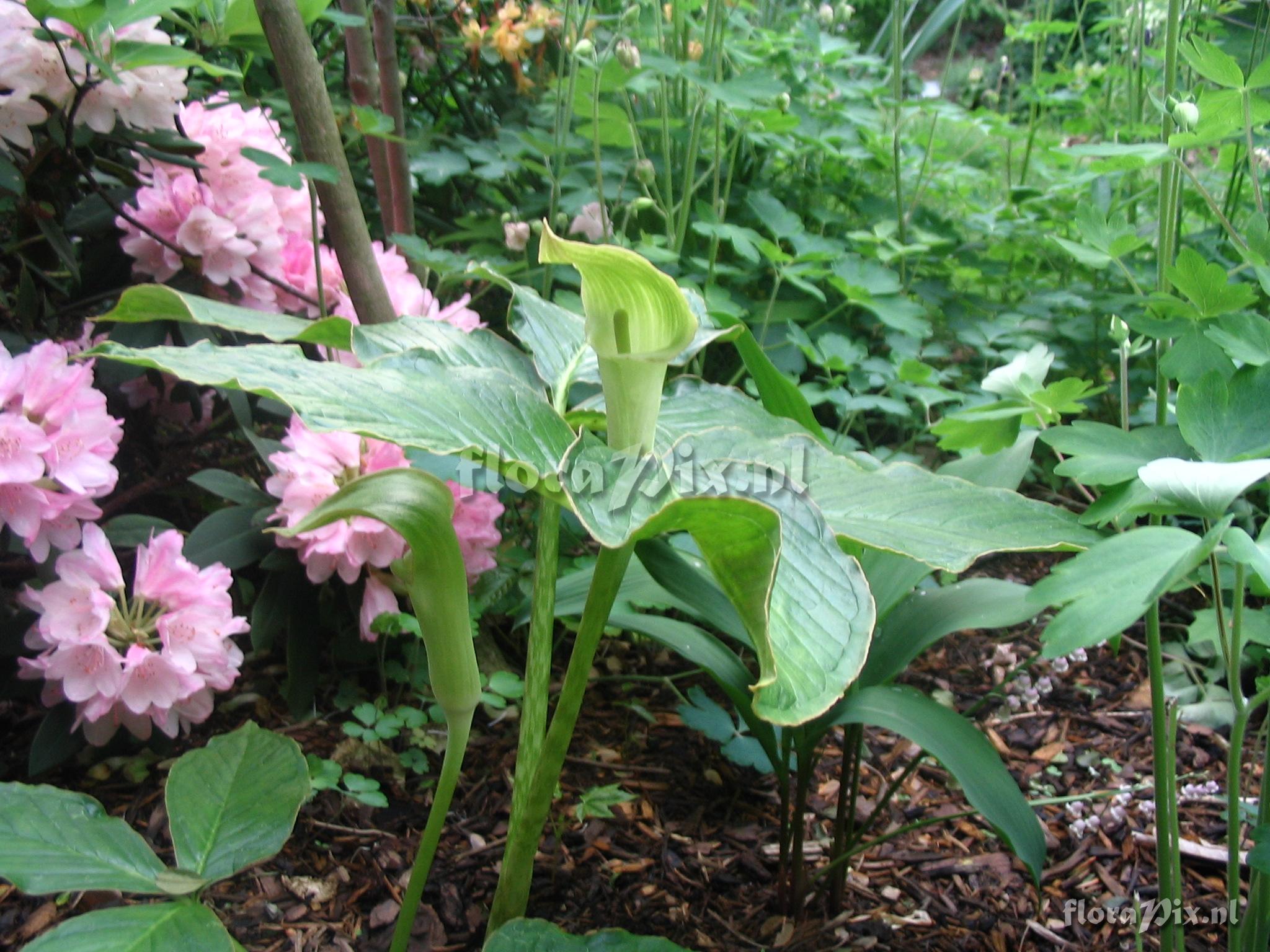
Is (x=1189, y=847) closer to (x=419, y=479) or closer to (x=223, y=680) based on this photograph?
(x=419, y=479)

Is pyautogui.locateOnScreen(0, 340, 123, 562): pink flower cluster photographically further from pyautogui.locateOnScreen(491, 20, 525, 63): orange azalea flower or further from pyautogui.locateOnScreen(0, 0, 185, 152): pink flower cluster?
pyautogui.locateOnScreen(491, 20, 525, 63): orange azalea flower

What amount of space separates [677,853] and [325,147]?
852 millimetres

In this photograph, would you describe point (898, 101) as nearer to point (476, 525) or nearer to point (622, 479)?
point (476, 525)

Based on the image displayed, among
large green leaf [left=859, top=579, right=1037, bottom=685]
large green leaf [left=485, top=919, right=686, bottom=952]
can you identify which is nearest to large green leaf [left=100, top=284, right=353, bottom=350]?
large green leaf [left=485, top=919, right=686, bottom=952]

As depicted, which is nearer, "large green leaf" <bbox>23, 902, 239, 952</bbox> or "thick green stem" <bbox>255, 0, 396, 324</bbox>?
"large green leaf" <bbox>23, 902, 239, 952</bbox>

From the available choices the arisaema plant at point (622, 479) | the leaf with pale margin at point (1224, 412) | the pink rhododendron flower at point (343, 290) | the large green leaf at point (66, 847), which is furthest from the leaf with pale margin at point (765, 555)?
the pink rhododendron flower at point (343, 290)

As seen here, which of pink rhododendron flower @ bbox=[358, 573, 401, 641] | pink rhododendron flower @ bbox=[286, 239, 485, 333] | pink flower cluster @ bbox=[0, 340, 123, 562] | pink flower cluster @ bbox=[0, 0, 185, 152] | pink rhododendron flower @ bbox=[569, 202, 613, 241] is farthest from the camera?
pink rhododendron flower @ bbox=[569, 202, 613, 241]

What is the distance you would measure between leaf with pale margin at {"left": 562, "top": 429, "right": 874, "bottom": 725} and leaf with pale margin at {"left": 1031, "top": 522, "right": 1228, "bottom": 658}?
14 cm

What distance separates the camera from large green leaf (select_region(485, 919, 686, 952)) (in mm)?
614

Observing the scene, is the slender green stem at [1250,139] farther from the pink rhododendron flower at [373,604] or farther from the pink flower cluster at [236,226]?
the pink rhododendron flower at [373,604]

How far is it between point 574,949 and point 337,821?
0.43 m

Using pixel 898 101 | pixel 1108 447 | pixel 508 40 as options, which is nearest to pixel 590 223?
pixel 508 40

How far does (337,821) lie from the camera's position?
37.2 inches

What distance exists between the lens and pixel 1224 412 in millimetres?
640
